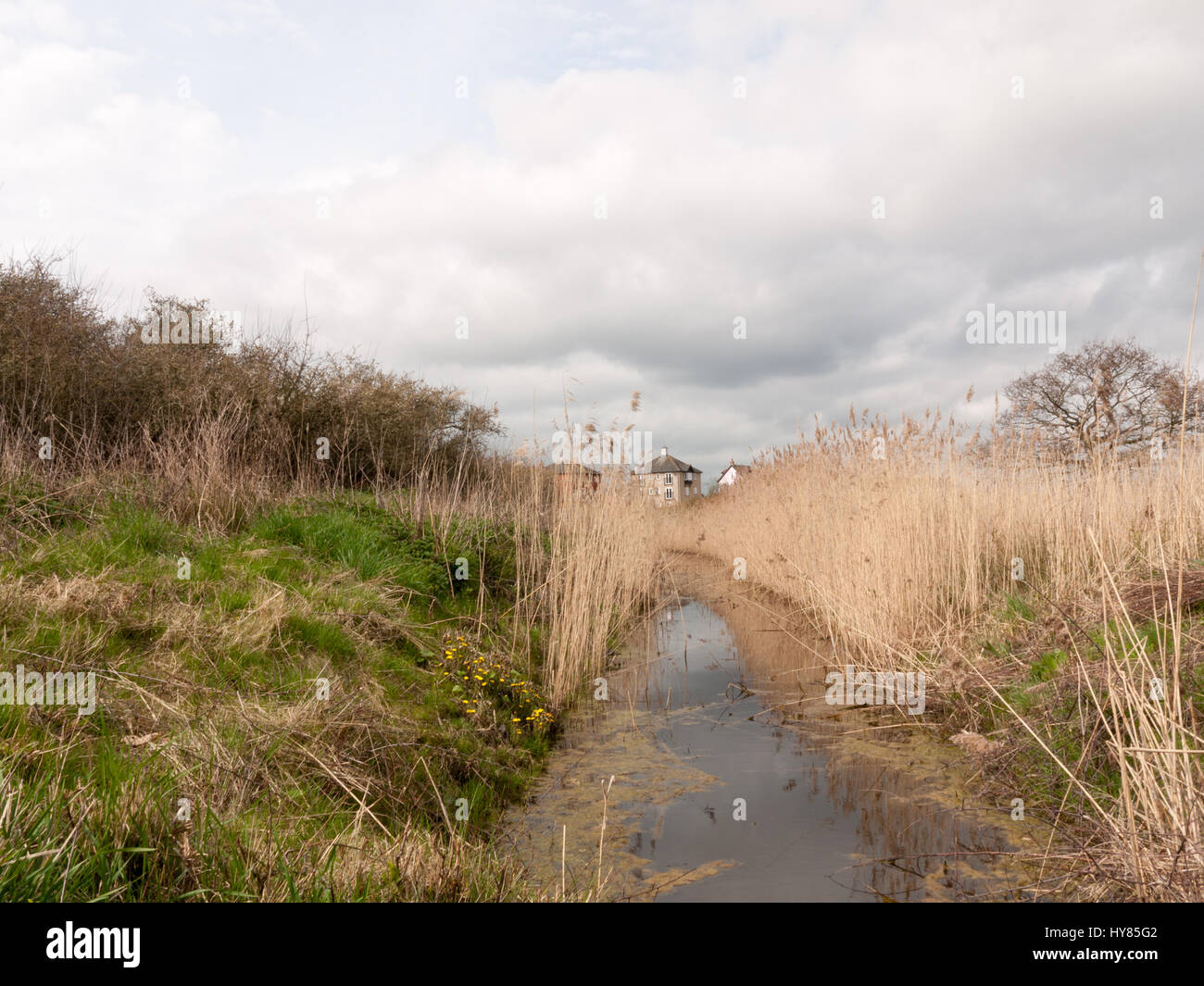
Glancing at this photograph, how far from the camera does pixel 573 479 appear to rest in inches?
238

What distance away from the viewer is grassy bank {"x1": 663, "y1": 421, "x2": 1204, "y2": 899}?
225 centimetres

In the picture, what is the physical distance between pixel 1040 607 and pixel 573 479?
142 inches

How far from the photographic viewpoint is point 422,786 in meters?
3.09

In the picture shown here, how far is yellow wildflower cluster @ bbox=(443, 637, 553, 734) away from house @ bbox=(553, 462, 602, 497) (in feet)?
5.81

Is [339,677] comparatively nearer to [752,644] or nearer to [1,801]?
[1,801]

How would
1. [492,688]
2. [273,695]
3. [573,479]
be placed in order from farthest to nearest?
[573,479] → [492,688] → [273,695]

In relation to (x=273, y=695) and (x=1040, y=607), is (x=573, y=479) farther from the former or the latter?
(x=1040, y=607)

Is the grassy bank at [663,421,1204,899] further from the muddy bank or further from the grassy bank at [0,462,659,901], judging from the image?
the grassy bank at [0,462,659,901]

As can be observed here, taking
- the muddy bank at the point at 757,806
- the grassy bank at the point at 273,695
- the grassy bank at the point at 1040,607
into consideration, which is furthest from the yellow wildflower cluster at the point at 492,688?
the grassy bank at the point at 1040,607

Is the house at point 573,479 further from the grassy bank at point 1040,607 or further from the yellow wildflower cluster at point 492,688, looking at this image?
the grassy bank at point 1040,607

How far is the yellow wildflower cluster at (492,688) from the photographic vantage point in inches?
165

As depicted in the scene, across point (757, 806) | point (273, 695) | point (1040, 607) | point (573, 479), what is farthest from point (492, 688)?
point (1040, 607)

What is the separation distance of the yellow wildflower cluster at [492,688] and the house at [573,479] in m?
1.77

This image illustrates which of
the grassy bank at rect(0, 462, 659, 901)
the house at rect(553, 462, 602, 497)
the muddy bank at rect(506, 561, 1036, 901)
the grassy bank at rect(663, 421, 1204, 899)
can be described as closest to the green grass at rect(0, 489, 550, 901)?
the grassy bank at rect(0, 462, 659, 901)
